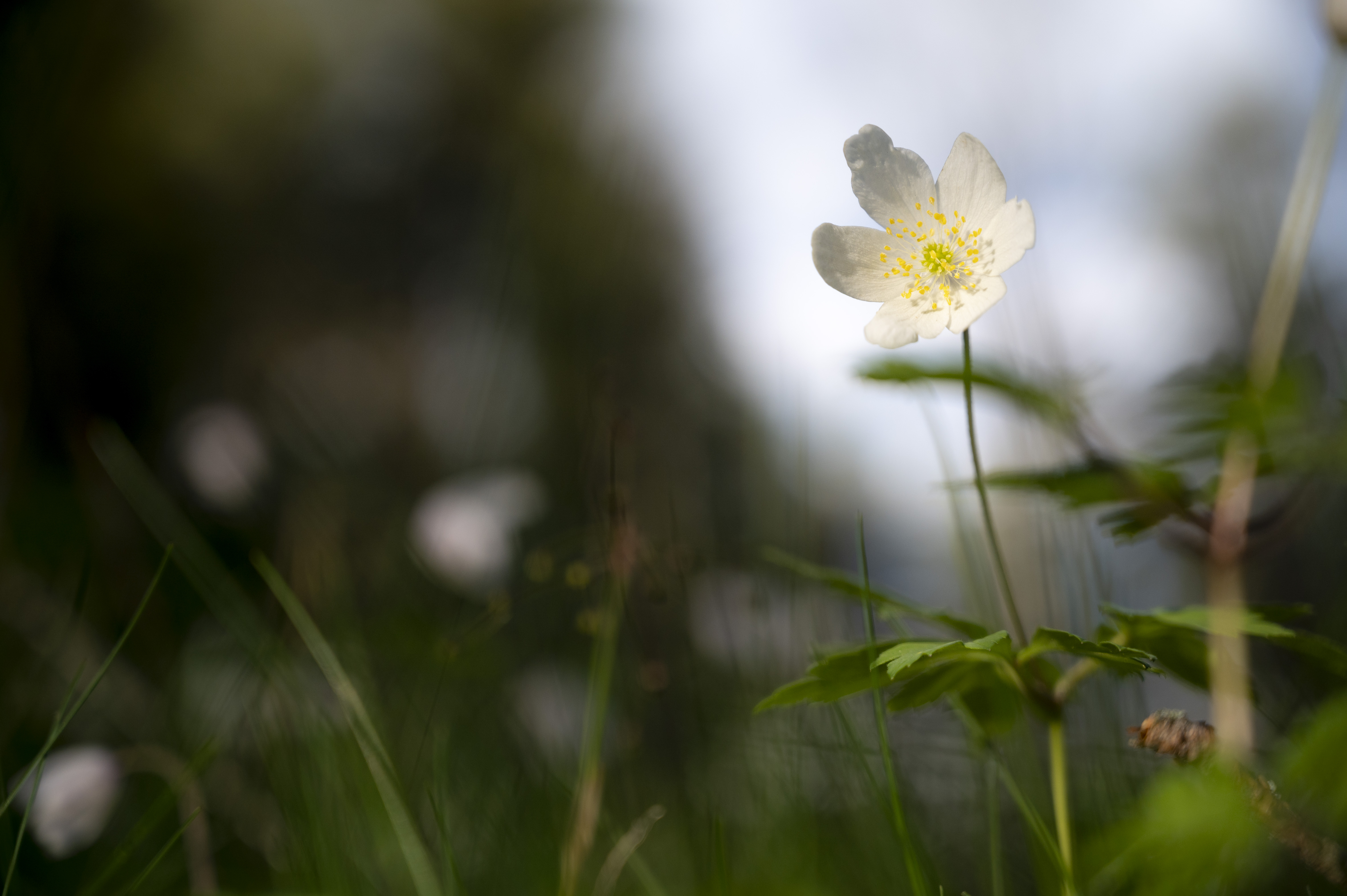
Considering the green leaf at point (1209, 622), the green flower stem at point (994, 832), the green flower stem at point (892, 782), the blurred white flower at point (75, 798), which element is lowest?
the blurred white flower at point (75, 798)

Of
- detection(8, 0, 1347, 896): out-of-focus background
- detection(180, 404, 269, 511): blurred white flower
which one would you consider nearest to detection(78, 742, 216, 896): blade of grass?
detection(8, 0, 1347, 896): out-of-focus background

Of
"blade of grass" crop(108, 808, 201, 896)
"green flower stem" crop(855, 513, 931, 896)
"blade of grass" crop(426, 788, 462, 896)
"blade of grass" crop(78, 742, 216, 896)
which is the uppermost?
"green flower stem" crop(855, 513, 931, 896)

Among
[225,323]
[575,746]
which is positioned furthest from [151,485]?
[225,323]

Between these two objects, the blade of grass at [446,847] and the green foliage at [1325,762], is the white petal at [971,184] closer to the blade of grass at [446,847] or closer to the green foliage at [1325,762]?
the green foliage at [1325,762]

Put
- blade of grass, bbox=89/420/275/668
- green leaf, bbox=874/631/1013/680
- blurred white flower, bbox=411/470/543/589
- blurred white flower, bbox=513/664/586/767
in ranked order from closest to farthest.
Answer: green leaf, bbox=874/631/1013/680 → blade of grass, bbox=89/420/275/668 → blurred white flower, bbox=513/664/586/767 → blurred white flower, bbox=411/470/543/589

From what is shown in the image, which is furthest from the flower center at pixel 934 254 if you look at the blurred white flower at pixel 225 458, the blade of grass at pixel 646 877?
the blurred white flower at pixel 225 458

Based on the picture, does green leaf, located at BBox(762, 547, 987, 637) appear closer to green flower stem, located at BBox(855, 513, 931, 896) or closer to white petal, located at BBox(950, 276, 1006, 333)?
green flower stem, located at BBox(855, 513, 931, 896)
